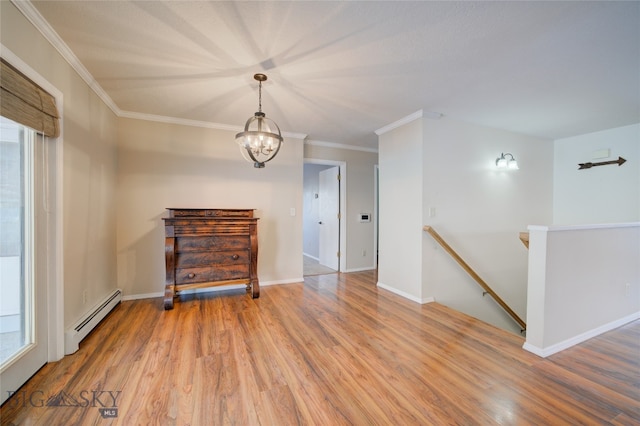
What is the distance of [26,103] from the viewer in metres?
1.60

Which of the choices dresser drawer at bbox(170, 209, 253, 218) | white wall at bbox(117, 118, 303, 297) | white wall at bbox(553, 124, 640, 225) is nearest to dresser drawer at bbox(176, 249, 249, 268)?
dresser drawer at bbox(170, 209, 253, 218)

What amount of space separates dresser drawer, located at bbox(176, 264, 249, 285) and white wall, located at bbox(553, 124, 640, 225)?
532cm

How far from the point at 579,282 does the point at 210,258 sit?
12.5ft

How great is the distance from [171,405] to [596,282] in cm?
369

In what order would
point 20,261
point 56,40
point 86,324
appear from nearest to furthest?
1. point 20,261
2. point 56,40
3. point 86,324

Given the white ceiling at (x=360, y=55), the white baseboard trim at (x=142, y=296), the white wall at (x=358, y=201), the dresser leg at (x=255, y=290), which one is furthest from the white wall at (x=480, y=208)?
the white baseboard trim at (x=142, y=296)

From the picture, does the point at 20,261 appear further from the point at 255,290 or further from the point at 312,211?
the point at 312,211

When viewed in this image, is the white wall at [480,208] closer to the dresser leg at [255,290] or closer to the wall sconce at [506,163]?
the wall sconce at [506,163]

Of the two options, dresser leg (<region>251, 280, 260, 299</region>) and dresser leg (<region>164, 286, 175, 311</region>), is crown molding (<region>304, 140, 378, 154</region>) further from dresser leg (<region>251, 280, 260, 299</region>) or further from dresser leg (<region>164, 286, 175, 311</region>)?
dresser leg (<region>164, 286, 175, 311</region>)

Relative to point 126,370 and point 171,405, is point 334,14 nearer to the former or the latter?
point 171,405

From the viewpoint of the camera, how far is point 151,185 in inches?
133

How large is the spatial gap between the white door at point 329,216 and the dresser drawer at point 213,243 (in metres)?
2.11

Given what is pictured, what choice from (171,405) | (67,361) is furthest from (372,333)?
(67,361)

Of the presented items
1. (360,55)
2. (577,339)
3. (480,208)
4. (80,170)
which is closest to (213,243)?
(80,170)
